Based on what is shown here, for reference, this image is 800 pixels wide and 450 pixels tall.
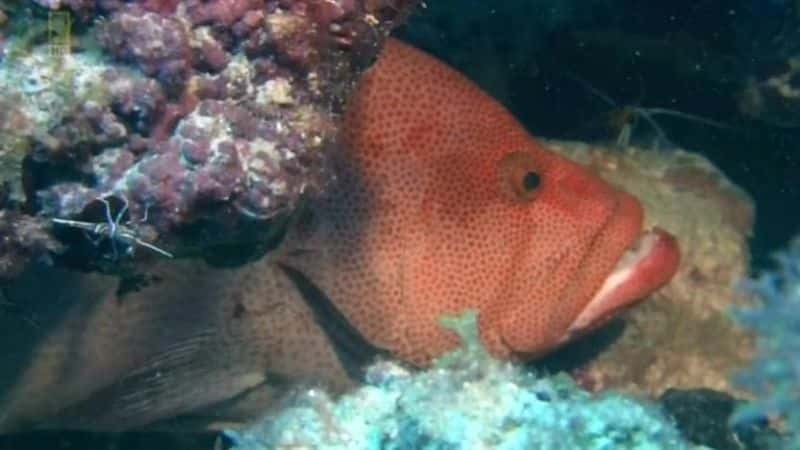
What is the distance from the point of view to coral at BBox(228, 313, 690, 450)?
2.78m

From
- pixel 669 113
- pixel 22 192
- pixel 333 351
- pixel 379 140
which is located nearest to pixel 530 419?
pixel 333 351

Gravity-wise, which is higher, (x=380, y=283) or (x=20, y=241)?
(x=20, y=241)

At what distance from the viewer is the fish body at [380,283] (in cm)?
351

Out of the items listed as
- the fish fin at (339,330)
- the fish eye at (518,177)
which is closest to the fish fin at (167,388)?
the fish fin at (339,330)

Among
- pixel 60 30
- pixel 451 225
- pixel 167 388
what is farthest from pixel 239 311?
pixel 60 30

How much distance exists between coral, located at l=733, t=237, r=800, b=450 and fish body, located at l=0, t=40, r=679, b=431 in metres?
0.80

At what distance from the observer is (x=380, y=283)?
12.2ft

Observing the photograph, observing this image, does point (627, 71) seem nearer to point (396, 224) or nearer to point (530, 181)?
point (530, 181)

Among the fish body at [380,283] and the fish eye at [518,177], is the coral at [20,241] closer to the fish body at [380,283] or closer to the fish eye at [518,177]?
the fish body at [380,283]

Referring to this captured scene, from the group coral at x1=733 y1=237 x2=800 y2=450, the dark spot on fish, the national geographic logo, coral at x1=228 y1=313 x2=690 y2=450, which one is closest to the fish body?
the dark spot on fish

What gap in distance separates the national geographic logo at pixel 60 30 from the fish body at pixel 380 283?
1314mm

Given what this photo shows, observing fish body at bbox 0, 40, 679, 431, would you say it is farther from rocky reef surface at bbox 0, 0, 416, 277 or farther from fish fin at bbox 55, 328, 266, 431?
Result: rocky reef surface at bbox 0, 0, 416, 277

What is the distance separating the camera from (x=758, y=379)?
3.04 metres

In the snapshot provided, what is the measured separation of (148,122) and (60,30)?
37cm
